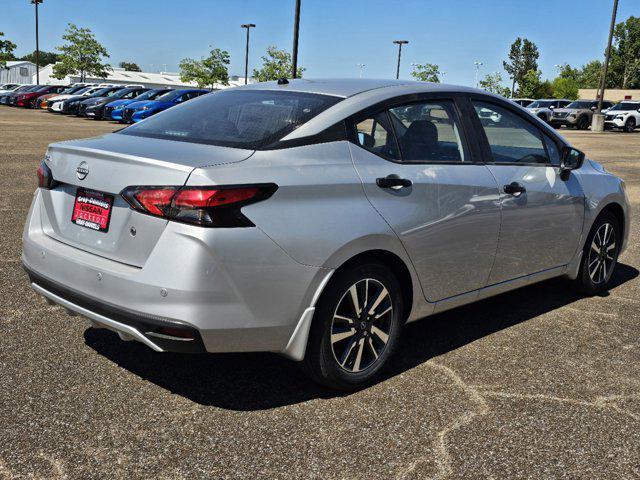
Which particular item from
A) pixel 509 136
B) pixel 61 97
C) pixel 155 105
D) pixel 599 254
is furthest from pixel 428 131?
pixel 61 97

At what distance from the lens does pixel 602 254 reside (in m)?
5.45

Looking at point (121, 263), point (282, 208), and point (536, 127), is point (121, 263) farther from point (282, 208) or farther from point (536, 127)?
point (536, 127)

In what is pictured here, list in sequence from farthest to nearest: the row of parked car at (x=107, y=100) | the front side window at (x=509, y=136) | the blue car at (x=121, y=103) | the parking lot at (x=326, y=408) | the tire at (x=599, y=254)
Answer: the blue car at (x=121, y=103)
the row of parked car at (x=107, y=100)
the tire at (x=599, y=254)
the front side window at (x=509, y=136)
the parking lot at (x=326, y=408)

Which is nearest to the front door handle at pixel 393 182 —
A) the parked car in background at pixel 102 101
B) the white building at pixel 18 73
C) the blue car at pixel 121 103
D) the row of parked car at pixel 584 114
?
the blue car at pixel 121 103

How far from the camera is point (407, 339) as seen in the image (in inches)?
175

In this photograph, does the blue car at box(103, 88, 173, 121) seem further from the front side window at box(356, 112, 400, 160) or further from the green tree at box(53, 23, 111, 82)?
the green tree at box(53, 23, 111, 82)

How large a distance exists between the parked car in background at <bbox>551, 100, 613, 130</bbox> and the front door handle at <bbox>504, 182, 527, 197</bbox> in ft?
118

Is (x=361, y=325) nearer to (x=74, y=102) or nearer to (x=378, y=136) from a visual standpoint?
(x=378, y=136)

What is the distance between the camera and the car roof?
3.83 m

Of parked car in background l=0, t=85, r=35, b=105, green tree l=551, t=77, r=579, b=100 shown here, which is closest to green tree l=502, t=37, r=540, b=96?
green tree l=551, t=77, r=579, b=100

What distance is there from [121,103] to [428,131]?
26.9 meters

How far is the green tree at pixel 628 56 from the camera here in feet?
357

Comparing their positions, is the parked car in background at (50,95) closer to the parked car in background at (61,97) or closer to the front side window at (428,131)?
the parked car in background at (61,97)

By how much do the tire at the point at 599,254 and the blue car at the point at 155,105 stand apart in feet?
72.2
